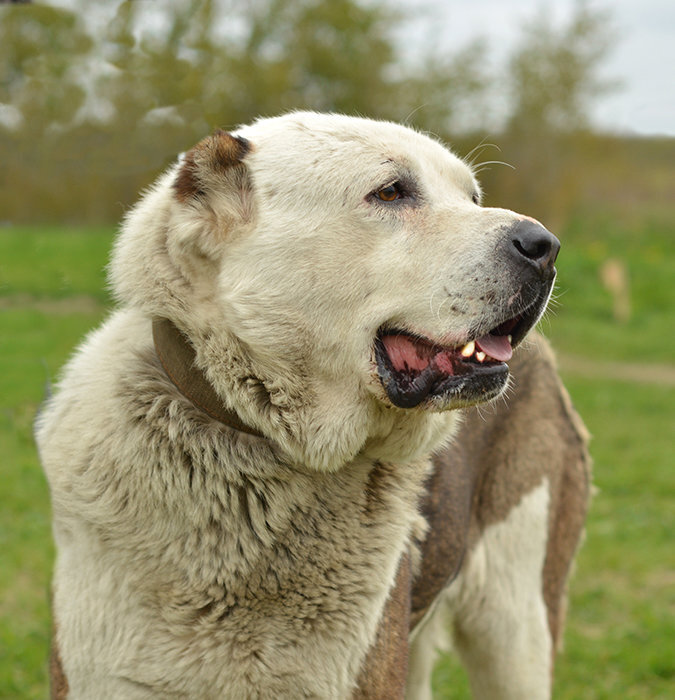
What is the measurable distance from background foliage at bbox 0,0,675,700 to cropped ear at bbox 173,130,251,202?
66 centimetres

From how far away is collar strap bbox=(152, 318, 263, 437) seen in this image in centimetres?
223

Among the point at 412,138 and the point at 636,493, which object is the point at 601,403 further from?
the point at 412,138

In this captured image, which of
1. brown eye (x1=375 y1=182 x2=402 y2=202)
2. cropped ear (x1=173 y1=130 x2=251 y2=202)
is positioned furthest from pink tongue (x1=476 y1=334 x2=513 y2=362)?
cropped ear (x1=173 y1=130 x2=251 y2=202)

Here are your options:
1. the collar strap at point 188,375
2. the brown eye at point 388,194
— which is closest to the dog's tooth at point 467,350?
the brown eye at point 388,194

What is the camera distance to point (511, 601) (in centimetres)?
322

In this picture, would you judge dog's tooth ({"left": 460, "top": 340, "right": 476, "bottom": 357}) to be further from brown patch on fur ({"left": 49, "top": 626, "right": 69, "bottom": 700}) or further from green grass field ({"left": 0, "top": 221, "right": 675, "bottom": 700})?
brown patch on fur ({"left": 49, "top": 626, "right": 69, "bottom": 700})

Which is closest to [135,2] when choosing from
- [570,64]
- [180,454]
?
[180,454]

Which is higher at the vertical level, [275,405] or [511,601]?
[275,405]

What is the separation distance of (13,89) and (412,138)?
152 inches

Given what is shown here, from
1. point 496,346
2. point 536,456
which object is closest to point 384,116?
point 536,456

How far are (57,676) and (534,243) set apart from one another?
1.67 metres

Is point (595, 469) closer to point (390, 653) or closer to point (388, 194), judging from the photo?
point (390, 653)

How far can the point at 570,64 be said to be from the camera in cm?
1764

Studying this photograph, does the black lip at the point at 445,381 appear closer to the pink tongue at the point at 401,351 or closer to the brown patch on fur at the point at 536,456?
the pink tongue at the point at 401,351
